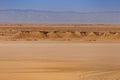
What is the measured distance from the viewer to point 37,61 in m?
17.9

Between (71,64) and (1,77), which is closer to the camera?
(1,77)

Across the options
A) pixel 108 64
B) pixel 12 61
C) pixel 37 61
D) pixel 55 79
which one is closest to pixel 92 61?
pixel 108 64

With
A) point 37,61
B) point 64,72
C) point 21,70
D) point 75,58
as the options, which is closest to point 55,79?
point 64,72

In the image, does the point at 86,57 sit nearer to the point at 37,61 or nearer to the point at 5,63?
the point at 37,61

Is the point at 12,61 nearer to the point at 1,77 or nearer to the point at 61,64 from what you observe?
the point at 61,64

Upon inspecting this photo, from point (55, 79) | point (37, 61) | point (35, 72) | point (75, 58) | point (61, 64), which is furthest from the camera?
point (75, 58)

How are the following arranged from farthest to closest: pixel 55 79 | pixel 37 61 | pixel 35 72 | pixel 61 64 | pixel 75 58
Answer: pixel 75 58 < pixel 37 61 < pixel 61 64 < pixel 35 72 < pixel 55 79

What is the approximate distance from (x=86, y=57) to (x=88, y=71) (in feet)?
17.0

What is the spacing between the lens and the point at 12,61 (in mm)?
17953

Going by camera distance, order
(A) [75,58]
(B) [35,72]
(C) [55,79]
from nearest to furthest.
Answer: (C) [55,79] → (B) [35,72] → (A) [75,58]

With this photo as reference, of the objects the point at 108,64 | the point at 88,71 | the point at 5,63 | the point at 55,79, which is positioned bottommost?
the point at 55,79

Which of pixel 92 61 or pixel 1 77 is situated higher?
pixel 92 61

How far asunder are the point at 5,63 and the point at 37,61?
1.78 metres

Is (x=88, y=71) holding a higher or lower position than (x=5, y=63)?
lower
